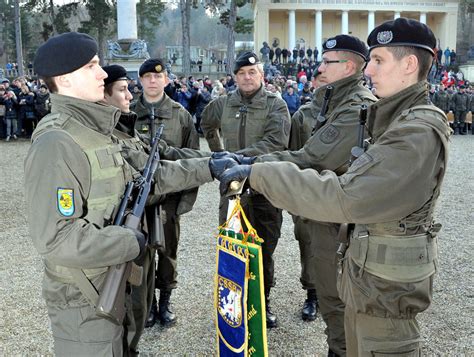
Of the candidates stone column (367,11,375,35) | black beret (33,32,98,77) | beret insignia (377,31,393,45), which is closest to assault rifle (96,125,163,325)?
black beret (33,32,98,77)

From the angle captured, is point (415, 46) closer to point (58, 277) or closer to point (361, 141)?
point (361, 141)

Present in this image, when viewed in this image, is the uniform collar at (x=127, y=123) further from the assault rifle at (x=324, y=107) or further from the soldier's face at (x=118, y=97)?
the assault rifle at (x=324, y=107)

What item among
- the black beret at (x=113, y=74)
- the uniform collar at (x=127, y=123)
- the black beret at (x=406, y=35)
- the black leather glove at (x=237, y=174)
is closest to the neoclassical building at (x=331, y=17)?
the black beret at (x=113, y=74)

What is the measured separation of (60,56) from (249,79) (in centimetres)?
246

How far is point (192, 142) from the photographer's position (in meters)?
4.89

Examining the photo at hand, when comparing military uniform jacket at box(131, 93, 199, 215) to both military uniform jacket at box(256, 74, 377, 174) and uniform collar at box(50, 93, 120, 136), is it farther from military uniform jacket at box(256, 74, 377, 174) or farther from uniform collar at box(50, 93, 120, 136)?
uniform collar at box(50, 93, 120, 136)

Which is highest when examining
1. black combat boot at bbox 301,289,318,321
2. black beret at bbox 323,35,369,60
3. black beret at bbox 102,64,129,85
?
black beret at bbox 323,35,369,60

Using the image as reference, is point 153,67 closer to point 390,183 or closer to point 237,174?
point 237,174

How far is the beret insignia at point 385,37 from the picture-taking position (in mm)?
2574

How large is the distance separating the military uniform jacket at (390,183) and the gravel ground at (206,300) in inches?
79.4

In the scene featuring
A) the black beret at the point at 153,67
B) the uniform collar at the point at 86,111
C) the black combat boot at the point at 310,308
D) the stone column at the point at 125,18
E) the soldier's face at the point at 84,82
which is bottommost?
the black combat boot at the point at 310,308

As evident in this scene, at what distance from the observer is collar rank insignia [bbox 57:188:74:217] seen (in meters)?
2.36

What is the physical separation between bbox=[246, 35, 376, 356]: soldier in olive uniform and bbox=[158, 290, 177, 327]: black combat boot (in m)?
1.44

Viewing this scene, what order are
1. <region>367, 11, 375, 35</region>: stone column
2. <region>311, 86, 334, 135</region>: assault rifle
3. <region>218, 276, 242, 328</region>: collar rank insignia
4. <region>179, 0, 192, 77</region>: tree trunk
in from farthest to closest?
<region>367, 11, 375, 35</region>: stone column, <region>179, 0, 192, 77</region>: tree trunk, <region>311, 86, 334, 135</region>: assault rifle, <region>218, 276, 242, 328</region>: collar rank insignia
